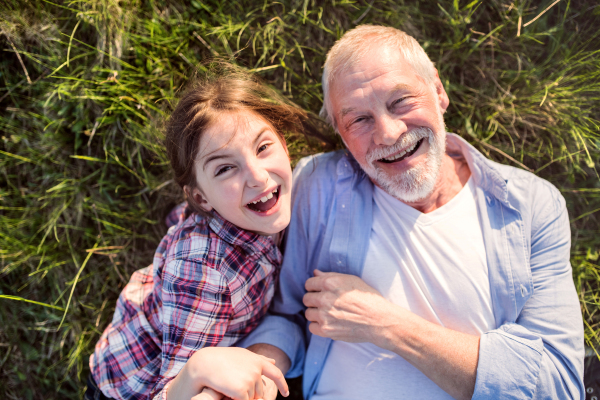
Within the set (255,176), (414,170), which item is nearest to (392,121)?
(414,170)

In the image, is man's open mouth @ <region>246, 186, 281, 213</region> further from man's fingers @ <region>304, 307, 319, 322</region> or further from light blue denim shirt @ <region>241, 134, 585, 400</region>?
man's fingers @ <region>304, 307, 319, 322</region>

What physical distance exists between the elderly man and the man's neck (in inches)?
0.6

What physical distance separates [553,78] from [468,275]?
6.24 ft

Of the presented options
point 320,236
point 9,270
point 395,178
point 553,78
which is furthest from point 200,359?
point 553,78

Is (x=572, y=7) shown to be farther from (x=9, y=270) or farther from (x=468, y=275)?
(x=9, y=270)

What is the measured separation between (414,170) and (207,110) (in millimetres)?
1351

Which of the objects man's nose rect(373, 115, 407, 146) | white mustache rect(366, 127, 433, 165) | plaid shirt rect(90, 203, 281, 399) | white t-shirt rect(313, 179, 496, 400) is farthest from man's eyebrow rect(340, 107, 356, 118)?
plaid shirt rect(90, 203, 281, 399)

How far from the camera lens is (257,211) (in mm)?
2188

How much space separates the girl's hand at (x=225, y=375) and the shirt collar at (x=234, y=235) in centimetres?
64

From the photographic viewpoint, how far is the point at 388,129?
2240 millimetres

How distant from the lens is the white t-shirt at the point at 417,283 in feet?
7.85

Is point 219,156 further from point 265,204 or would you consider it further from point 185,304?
point 185,304

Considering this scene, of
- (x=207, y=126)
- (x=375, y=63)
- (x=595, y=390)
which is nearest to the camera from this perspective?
(x=207, y=126)

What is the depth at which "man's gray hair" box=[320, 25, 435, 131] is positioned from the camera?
2.36m
